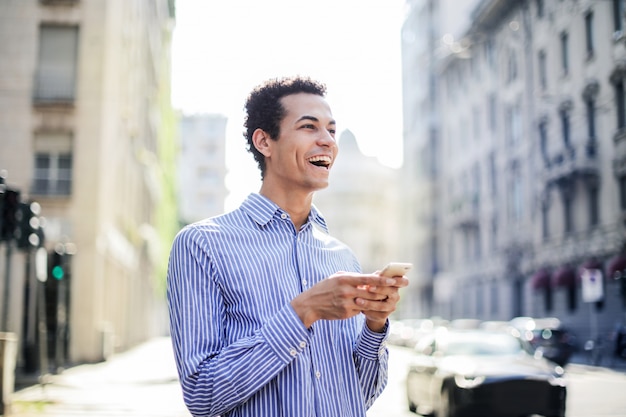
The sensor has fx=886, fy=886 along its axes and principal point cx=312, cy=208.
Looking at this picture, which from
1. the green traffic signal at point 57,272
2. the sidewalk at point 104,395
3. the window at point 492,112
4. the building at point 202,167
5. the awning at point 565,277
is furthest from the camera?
the building at point 202,167

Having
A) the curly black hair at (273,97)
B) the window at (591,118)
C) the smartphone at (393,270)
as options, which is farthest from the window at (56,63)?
the smartphone at (393,270)

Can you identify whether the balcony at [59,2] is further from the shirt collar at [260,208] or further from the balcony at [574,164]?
the shirt collar at [260,208]

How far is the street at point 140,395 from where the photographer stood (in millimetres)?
14492

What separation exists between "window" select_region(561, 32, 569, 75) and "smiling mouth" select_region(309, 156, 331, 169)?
39744 millimetres

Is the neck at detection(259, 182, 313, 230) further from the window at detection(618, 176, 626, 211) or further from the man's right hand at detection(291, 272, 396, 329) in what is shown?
the window at detection(618, 176, 626, 211)

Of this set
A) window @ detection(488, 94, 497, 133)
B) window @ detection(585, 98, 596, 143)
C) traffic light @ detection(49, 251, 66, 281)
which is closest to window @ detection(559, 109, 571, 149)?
window @ detection(585, 98, 596, 143)

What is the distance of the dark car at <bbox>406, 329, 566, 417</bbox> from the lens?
11930mm

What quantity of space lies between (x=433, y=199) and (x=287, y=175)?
220 ft

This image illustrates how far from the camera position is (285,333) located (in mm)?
2697

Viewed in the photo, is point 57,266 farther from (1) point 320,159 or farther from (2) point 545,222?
(2) point 545,222

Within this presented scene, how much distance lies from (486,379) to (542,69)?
3459cm

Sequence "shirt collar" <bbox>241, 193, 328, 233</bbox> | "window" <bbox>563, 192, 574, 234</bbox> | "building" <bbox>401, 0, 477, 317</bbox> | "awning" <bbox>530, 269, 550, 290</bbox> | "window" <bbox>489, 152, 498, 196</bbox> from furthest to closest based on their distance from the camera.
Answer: "building" <bbox>401, 0, 477, 317</bbox> → "window" <bbox>489, 152, 498, 196</bbox> → "awning" <bbox>530, 269, 550, 290</bbox> → "window" <bbox>563, 192, 574, 234</bbox> → "shirt collar" <bbox>241, 193, 328, 233</bbox>

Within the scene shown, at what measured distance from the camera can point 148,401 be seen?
16359mm

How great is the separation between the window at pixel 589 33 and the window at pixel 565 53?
219cm
